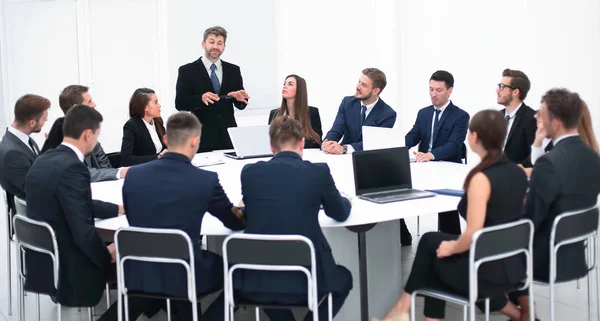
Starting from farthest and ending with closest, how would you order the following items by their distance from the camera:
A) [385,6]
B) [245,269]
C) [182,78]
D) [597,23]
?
[385,6], [182,78], [597,23], [245,269]

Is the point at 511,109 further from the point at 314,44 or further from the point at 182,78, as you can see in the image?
the point at 314,44

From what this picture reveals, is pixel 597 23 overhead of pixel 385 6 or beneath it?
beneath

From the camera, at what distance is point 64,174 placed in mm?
3361

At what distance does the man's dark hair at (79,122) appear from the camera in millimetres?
3555

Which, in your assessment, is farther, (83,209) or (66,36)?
(66,36)

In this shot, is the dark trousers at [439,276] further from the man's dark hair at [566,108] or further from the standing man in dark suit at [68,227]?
the standing man in dark suit at [68,227]

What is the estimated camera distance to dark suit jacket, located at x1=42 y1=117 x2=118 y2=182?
13.6 feet

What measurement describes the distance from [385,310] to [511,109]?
6.06ft

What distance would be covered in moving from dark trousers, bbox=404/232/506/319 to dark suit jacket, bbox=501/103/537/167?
1.75 metres

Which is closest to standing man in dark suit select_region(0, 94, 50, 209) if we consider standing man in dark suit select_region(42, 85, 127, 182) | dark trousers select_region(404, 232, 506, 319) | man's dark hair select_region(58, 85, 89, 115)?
standing man in dark suit select_region(42, 85, 127, 182)

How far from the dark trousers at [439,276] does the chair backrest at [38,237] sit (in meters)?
1.65

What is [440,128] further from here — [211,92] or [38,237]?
[38,237]

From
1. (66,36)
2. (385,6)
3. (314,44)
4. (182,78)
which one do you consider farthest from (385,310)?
(66,36)

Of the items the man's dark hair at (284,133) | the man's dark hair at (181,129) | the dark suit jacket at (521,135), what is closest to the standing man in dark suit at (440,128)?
the dark suit jacket at (521,135)
